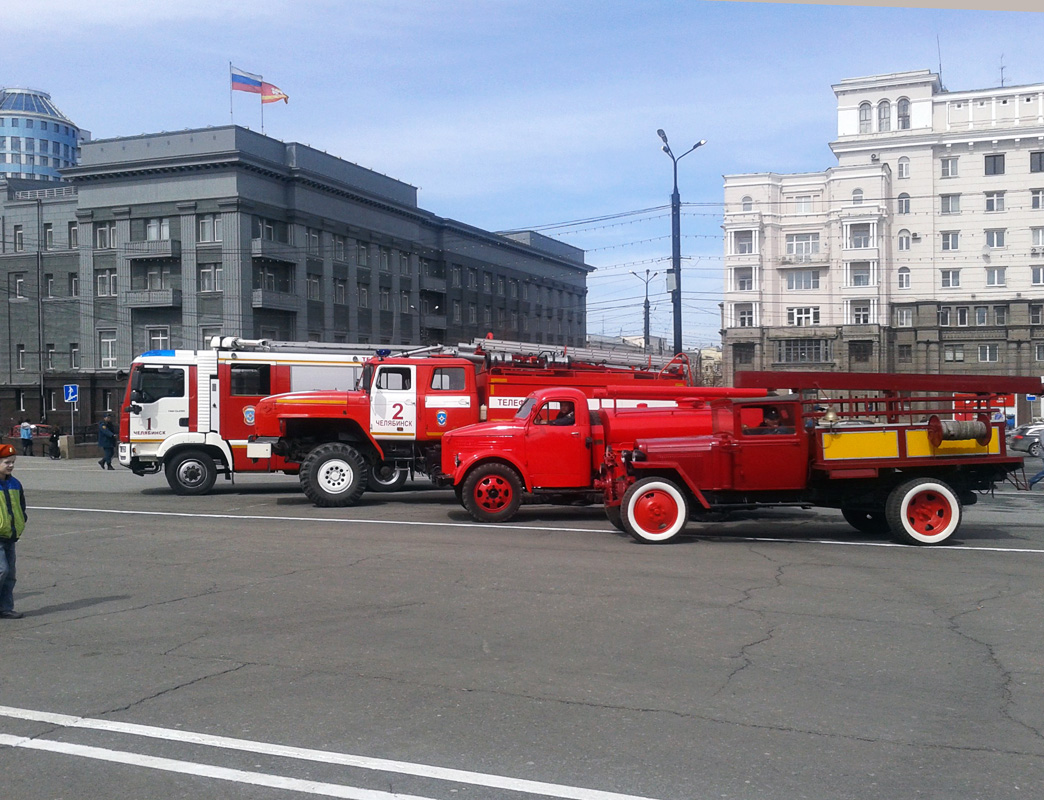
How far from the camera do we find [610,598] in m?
9.59

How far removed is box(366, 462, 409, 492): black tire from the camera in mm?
19875

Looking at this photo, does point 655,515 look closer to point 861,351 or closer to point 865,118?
point 861,351

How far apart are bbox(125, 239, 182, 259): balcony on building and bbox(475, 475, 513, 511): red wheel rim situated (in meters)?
41.4

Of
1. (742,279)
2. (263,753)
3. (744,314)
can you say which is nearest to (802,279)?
(742,279)

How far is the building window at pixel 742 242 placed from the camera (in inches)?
2650

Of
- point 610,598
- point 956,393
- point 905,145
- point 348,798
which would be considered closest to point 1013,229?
point 905,145

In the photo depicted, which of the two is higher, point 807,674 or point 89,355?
point 89,355

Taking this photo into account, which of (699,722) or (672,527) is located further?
(672,527)

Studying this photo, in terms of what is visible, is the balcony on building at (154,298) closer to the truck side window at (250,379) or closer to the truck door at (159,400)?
the truck door at (159,400)

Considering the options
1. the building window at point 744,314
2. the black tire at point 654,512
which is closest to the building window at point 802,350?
the building window at point 744,314

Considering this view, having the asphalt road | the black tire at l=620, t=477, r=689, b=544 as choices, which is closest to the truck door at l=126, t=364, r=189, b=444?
the asphalt road

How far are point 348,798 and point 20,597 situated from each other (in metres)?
6.81

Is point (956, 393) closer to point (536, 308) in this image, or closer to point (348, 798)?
point (348, 798)

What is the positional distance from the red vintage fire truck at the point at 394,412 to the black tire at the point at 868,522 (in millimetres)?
5199
